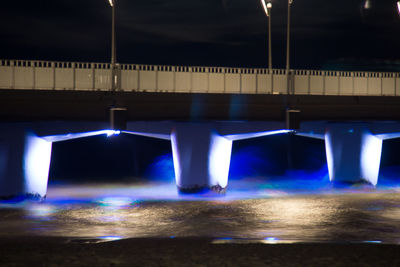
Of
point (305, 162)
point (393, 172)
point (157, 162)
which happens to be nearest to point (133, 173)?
point (157, 162)

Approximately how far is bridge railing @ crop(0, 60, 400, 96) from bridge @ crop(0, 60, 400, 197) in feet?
0.22

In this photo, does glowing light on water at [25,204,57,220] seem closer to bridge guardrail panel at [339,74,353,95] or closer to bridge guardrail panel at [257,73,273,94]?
bridge guardrail panel at [257,73,273,94]

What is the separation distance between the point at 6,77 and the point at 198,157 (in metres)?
13.7

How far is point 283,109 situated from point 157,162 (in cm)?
3796

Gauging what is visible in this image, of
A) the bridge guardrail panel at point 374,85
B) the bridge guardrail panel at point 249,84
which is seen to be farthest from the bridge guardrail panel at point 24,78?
the bridge guardrail panel at point 374,85

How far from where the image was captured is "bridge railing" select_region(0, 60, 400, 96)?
1416 inches

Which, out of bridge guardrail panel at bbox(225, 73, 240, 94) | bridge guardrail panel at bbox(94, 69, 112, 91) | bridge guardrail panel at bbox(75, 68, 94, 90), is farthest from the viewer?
bridge guardrail panel at bbox(225, 73, 240, 94)

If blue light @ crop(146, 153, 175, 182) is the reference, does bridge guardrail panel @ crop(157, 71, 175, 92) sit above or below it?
above

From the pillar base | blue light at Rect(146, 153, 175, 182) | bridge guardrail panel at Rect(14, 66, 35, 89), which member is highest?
bridge guardrail panel at Rect(14, 66, 35, 89)

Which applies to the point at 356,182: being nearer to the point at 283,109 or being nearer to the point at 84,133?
the point at 283,109

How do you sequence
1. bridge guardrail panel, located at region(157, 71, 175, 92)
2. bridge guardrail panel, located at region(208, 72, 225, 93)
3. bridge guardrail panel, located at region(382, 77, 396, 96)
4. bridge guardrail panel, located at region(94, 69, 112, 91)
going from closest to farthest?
bridge guardrail panel, located at region(94, 69, 112, 91) < bridge guardrail panel, located at region(157, 71, 175, 92) < bridge guardrail panel, located at region(208, 72, 225, 93) < bridge guardrail panel, located at region(382, 77, 396, 96)

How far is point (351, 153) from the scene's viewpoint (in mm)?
43906

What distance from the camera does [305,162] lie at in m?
78.4

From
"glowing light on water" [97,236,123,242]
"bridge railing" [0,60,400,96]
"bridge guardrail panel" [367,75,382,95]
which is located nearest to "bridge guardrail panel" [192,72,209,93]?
"bridge railing" [0,60,400,96]
